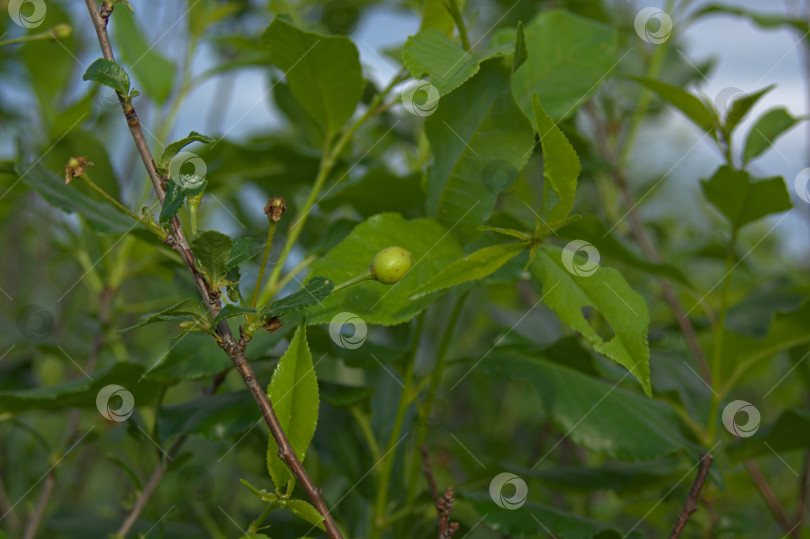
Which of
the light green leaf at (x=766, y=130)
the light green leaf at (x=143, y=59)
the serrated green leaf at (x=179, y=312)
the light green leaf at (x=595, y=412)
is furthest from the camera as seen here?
the light green leaf at (x=143, y=59)

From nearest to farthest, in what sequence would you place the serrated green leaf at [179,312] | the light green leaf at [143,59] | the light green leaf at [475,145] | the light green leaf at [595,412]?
the serrated green leaf at [179,312] < the light green leaf at [475,145] < the light green leaf at [595,412] < the light green leaf at [143,59]

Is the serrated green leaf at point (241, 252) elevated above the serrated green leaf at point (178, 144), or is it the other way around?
the serrated green leaf at point (178, 144)

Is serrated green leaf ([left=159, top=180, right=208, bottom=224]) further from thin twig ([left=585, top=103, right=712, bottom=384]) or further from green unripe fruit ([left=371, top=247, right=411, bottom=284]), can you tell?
thin twig ([left=585, top=103, right=712, bottom=384])

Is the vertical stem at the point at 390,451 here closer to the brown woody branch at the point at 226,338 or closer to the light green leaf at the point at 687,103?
the brown woody branch at the point at 226,338

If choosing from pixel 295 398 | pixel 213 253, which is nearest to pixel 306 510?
pixel 295 398

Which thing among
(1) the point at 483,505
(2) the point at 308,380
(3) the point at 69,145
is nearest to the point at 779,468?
(1) the point at 483,505

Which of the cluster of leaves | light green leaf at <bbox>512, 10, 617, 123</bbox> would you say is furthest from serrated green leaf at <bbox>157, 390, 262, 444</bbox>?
light green leaf at <bbox>512, 10, 617, 123</bbox>

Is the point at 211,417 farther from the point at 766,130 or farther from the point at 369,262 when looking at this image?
the point at 766,130

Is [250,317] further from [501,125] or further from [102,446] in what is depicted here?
[102,446]

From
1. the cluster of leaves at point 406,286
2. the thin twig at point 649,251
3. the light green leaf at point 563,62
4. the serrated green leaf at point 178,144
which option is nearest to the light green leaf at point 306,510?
the cluster of leaves at point 406,286
